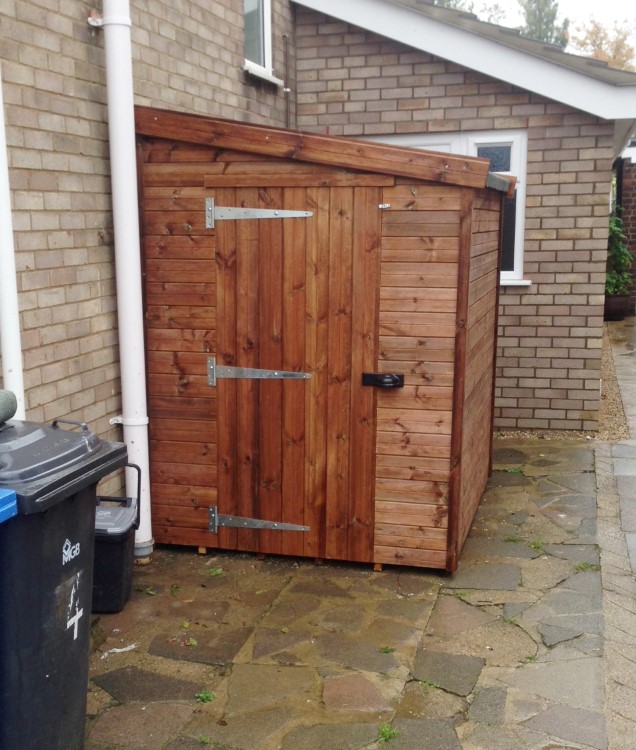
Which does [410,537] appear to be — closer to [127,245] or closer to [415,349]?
[415,349]

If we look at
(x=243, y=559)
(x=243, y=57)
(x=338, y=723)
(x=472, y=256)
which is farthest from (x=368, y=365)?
(x=243, y=57)

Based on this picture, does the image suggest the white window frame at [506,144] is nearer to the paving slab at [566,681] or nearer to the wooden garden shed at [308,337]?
the wooden garden shed at [308,337]

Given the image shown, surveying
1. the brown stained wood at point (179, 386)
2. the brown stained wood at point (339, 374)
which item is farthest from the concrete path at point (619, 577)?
the brown stained wood at point (179, 386)

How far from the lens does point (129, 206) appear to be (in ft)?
15.9

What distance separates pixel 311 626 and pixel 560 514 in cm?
240

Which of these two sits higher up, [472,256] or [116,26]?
[116,26]

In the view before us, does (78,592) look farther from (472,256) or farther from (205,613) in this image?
(472,256)

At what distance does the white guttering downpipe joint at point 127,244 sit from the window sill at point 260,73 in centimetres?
241

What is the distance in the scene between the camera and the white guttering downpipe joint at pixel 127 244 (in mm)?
4680

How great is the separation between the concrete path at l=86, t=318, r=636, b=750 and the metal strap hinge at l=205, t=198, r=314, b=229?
204 cm

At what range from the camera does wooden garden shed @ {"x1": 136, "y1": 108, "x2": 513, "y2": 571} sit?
4742 millimetres

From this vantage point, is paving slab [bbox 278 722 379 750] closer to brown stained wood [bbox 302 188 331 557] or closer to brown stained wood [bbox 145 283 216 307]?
brown stained wood [bbox 302 188 331 557]

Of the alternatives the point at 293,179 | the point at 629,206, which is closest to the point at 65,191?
the point at 293,179

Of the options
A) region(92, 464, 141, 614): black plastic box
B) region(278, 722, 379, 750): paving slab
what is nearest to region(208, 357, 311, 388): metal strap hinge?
region(92, 464, 141, 614): black plastic box
